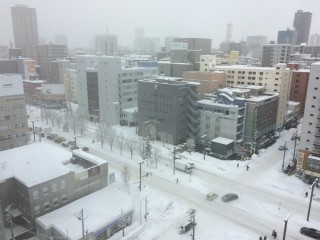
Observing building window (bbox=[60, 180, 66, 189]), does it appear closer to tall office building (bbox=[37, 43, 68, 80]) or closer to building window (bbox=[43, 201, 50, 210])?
building window (bbox=[43, 201, 50, 210])

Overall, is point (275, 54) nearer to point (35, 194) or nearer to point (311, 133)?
point (311, 133)

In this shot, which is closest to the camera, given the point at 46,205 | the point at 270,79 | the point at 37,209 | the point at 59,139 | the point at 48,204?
the point at 37,209

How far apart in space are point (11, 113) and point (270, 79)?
64018 millimetres

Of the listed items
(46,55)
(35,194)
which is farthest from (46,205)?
(46,55)

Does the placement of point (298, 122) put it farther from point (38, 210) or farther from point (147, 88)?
point (38, 210)

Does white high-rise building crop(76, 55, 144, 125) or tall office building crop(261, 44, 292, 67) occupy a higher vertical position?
tall office building crop(261, 44, 292, 67)

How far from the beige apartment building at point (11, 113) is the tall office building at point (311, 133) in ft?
180

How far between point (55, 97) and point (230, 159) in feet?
236

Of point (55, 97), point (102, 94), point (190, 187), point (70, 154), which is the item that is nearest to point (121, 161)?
point (70, 154)

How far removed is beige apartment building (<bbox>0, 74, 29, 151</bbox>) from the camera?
176 feet

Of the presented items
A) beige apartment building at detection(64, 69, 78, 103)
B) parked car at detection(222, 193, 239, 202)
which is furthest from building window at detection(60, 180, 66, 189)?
beige apartment building at detection(64, 69, 78, 103)

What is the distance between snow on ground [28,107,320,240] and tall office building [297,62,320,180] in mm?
3123

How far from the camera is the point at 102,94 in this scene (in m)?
79.0

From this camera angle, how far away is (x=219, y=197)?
4225cm
